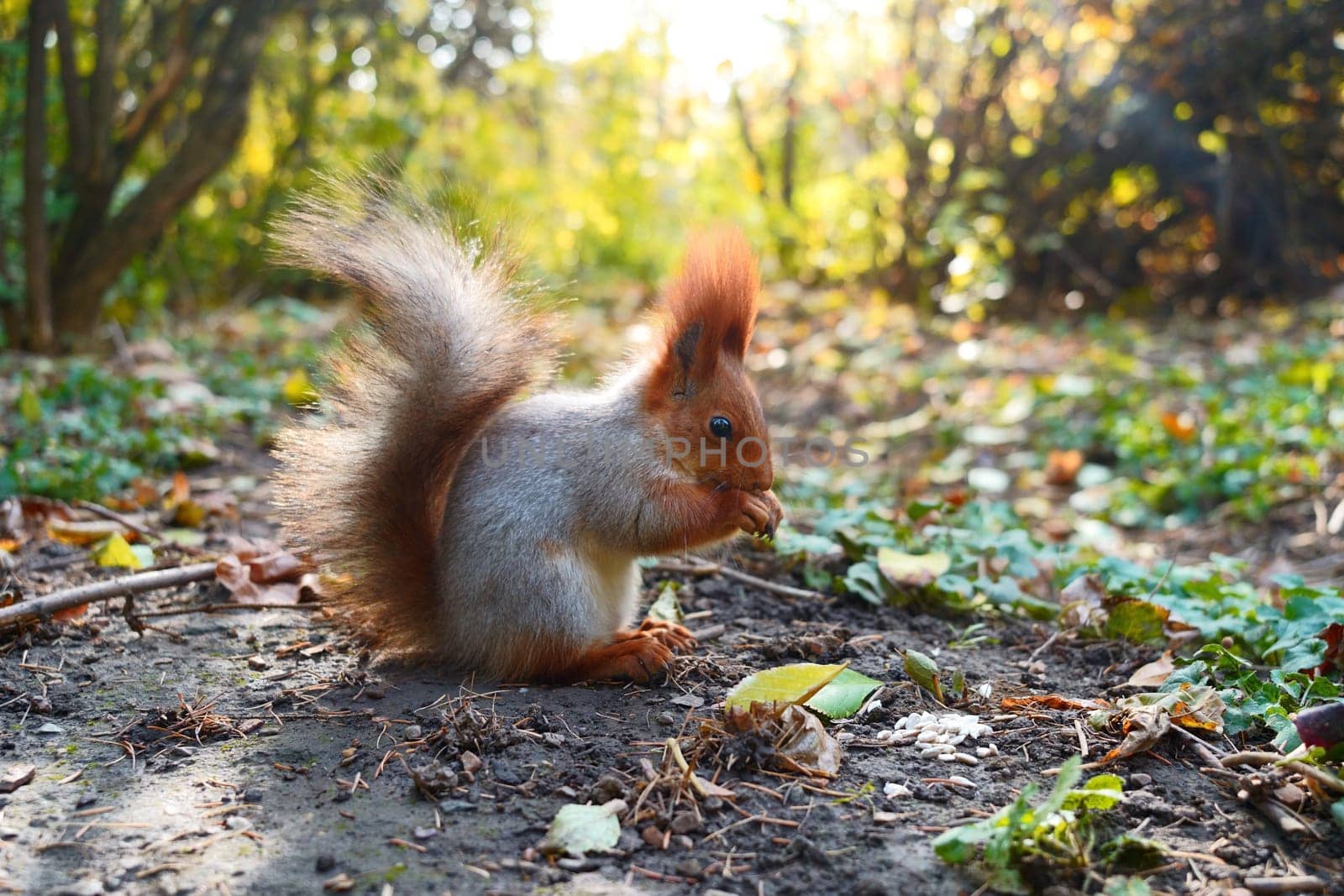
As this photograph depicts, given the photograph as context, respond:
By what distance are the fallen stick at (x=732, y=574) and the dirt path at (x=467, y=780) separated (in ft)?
1.04

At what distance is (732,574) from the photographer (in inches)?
113

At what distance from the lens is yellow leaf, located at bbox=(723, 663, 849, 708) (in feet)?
6.16

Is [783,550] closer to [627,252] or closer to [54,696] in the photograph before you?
[54,696]

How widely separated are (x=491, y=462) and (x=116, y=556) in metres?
1.13

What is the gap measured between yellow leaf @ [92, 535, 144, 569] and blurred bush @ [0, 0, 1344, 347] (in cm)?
278

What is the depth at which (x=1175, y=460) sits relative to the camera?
4.38m

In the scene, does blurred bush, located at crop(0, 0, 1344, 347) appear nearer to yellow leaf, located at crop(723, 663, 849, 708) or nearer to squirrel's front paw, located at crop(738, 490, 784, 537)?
squirrel's front paw, located at crop(738, 490, 784, 537)

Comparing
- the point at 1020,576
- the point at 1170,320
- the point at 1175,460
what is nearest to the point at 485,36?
the point at 1170,320

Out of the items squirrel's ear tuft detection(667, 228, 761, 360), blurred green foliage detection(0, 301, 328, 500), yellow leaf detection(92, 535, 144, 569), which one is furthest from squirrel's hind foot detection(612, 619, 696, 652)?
blurred green foliage detection(0, 301, 328, 500)

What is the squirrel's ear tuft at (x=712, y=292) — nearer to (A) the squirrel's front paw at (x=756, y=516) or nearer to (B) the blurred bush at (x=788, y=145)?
(A) the squirrel's front paw at (x=756, y=516)

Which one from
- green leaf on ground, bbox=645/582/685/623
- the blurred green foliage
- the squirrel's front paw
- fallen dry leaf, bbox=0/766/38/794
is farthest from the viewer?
the blurred green foliage

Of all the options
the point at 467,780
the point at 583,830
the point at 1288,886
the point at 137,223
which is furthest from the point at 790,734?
the point at 137,223

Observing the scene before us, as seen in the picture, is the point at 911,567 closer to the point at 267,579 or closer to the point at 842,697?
the point at 842,697

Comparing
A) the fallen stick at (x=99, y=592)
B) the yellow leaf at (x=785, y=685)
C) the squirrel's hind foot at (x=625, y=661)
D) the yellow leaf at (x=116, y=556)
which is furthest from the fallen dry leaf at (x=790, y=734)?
the yellow leaf at (x=116, y=556)
